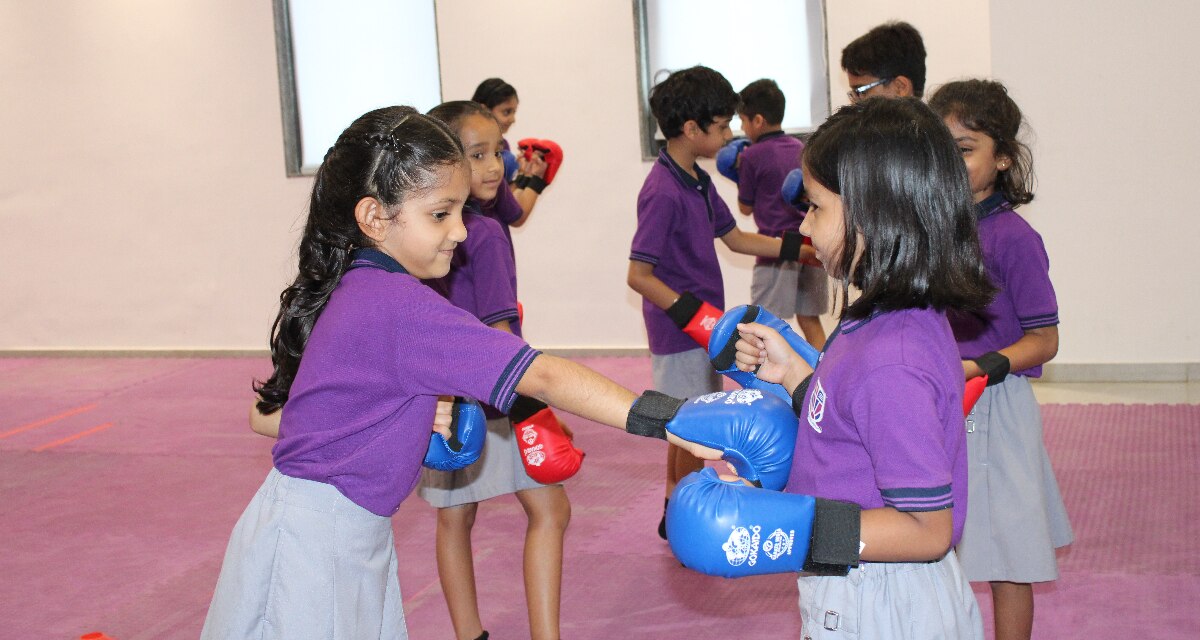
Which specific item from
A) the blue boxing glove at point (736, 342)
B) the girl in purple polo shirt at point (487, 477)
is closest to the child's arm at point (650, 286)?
the girl in purple polo shirt at point (487, 477)

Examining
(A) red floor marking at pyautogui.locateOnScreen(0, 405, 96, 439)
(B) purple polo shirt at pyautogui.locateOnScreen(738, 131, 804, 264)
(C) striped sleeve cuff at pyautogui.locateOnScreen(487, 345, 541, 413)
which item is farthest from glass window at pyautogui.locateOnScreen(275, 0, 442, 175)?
(C) striped sleeve cuff at pyautogui.locateOnScreen(487, 345, 541, 413)

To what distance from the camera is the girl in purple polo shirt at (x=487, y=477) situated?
2.76m

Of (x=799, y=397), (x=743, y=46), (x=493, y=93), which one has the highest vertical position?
(x=743, y=46)

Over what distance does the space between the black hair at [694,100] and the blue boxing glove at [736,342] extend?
1.57 meters

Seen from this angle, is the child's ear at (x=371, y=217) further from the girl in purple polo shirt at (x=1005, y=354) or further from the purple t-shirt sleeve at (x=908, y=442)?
the girl in purple polo shirt at (x=1005, y=354)

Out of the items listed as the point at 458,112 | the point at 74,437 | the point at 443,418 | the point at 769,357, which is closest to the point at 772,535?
the point at 769,357

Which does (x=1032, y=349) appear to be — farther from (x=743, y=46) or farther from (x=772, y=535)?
(x=743, y=46)

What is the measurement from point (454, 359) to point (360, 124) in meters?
0.47

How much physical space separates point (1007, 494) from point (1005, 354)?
0.29 meters

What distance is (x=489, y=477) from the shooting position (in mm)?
2775

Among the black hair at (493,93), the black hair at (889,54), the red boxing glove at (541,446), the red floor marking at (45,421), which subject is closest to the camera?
the red boxing glove at (541,446)

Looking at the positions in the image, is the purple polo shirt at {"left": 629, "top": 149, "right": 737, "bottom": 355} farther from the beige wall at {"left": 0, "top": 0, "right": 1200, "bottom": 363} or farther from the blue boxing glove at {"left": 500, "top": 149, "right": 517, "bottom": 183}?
the beige wall at {"left": 0, "top": 0, "right": 1200, "bottom": 363}

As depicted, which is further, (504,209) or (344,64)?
(344,64)

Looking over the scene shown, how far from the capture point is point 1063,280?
5664 millimetres
